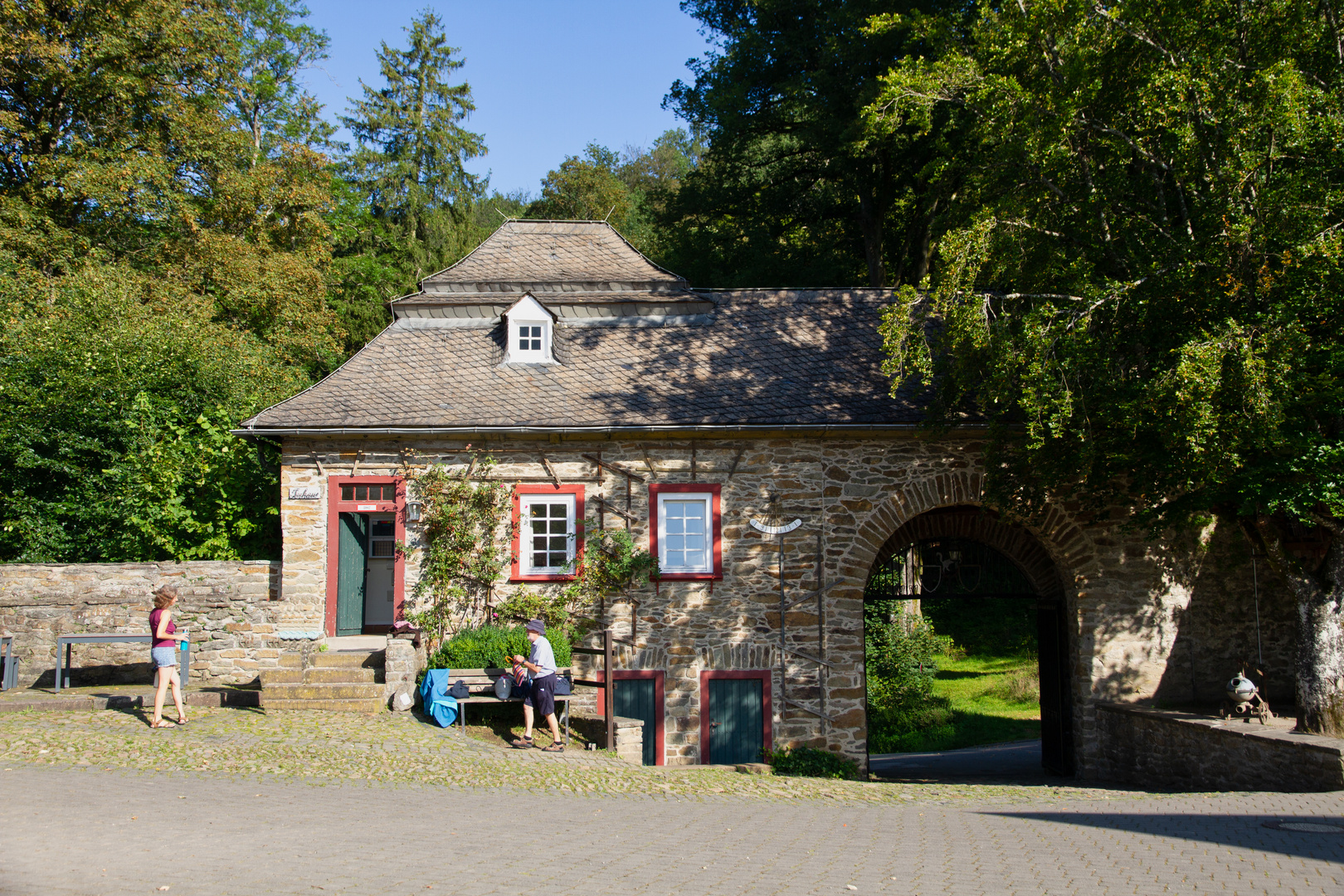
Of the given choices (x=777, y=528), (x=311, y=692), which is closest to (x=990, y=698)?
(x=777, y=528)

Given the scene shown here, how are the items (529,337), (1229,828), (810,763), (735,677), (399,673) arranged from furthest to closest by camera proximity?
(529,337)
(735,677)
(810,763)
(399,673)
(1229,828)

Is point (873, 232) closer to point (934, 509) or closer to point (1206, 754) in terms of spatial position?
point (934, 509)

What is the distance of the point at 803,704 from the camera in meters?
13.2

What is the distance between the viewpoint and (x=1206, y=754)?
11.2m

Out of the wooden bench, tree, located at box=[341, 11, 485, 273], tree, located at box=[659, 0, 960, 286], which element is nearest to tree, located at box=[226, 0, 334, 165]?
tree, located at box=[341, 11, 485, 273]

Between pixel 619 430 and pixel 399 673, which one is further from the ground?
pixel 619 430

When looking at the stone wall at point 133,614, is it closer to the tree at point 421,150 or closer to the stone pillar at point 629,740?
the stone pillar at point 629,740

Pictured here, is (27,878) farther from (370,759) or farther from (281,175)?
(281,175)

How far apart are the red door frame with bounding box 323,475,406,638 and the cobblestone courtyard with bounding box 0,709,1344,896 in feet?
7.83

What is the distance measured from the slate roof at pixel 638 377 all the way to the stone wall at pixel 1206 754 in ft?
16.6

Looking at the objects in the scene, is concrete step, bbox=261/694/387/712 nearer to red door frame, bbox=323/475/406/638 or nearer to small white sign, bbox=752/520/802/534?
red door frame, bbox=323/475/406/638

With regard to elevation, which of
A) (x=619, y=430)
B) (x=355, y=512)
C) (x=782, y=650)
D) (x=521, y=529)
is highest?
(x=619, y=430)

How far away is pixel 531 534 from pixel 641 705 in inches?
113

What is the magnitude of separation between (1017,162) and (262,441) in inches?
473
